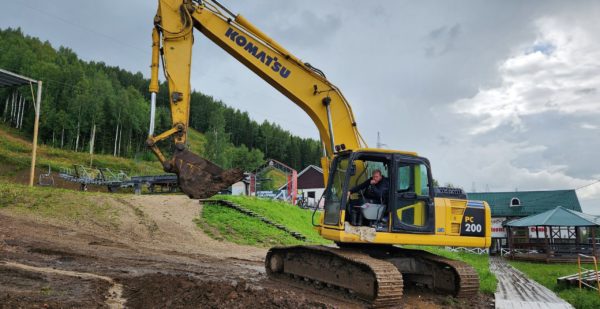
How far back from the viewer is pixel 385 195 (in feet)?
24.9

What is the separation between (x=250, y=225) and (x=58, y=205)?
26.6 ft

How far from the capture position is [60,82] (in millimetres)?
72062

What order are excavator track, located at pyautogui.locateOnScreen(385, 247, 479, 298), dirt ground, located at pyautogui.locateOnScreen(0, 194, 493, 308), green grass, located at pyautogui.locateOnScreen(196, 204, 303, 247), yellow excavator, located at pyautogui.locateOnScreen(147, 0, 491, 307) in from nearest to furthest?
dirt ground, located at pyautogui.locateOnScreen(0, 194, 493, 308) < yellow excavator, located at pyautogui.locateOnScreen(147, 0, 491, 307) < excavator track, located at pyautogui.locateOnScreen(385, 247, 479, 298) < green grass, located at pyautogui.locateOnScreen(196, 204, 303, 247)

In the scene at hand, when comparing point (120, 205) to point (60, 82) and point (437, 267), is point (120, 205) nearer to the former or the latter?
point (437, 267)

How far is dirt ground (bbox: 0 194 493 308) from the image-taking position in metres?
6.04

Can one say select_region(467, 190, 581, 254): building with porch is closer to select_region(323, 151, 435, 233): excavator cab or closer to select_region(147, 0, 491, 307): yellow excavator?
select_region(147, 0, 491, 307): yellow excavator

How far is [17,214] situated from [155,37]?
1170 centimetres

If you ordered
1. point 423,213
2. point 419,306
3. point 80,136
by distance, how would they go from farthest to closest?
point 80,136 → point 423,213 → point 419,306

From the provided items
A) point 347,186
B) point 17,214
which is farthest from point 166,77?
point 17,214

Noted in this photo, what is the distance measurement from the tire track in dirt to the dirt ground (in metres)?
0.02

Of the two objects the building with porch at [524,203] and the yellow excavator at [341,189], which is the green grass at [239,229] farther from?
the building with porch at [524,203]

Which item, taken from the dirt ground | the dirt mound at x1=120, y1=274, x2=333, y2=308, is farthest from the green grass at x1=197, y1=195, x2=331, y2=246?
the dirt mound at x1=120, y1=274, x2=333, y2=308

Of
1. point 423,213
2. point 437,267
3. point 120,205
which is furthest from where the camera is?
point 120,205

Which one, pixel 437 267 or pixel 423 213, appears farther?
pixel 437 267
